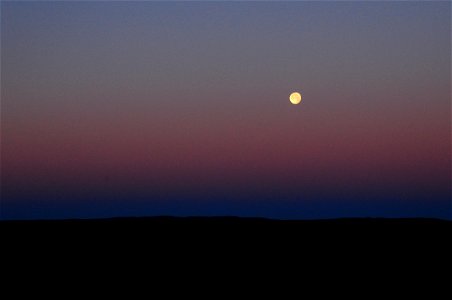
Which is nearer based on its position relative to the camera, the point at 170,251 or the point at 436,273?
the point at 436,273

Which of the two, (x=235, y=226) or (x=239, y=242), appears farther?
(x=235, y=226)

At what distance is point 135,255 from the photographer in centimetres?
1120

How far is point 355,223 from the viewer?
600 inches

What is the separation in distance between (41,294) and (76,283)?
69cm

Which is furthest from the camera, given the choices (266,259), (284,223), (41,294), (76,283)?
(284,223)

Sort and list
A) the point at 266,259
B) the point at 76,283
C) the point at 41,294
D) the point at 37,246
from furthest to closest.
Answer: the point at 37,246 < the point at 266,259 < the point at 76,283 < the point at 41,294

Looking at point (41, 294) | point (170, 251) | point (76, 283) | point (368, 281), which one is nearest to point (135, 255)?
point (170, 251)

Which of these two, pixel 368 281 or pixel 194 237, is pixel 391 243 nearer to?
pixel 368 281

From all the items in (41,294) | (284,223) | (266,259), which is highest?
(284,223)

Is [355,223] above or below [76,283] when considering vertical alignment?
above

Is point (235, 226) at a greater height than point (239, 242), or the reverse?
point (235, 226)

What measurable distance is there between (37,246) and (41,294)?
3616 millimetres

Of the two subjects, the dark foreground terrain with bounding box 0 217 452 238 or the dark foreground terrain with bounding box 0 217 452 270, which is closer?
the dark foreground terrain with bounding box 0 217 452 270

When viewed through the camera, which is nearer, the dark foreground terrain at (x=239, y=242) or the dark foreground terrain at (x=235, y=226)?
the dark foreground terrain at (x=239, y=242)
